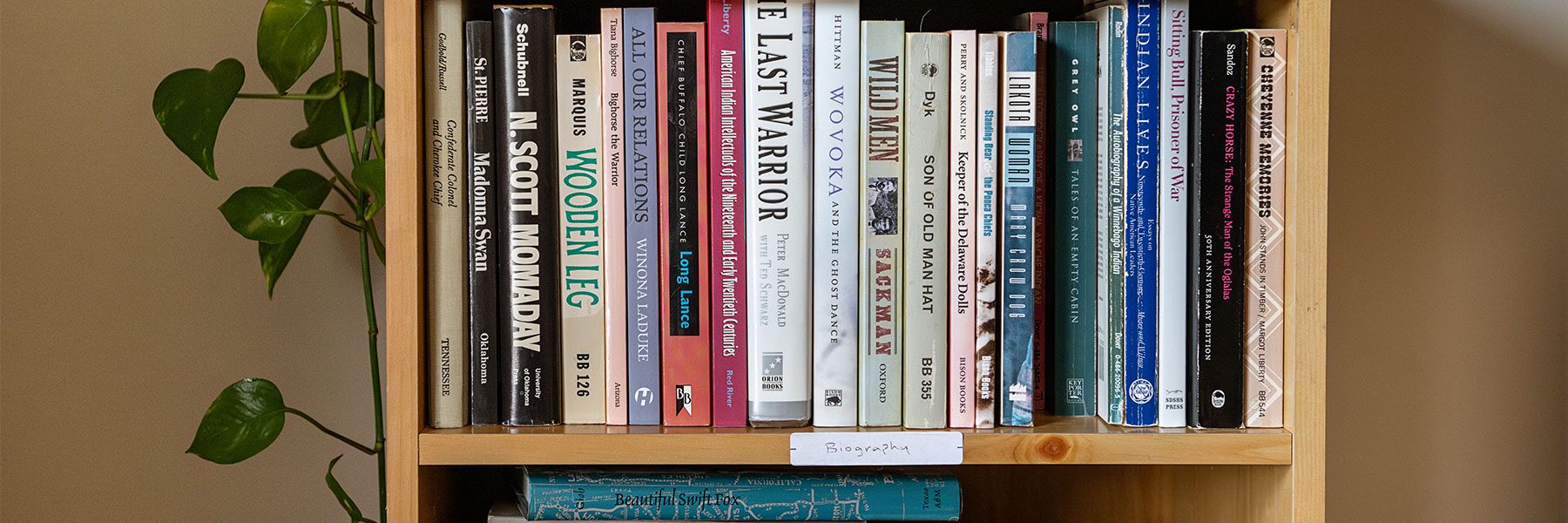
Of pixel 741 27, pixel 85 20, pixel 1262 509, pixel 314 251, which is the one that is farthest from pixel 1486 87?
pixel 85 20

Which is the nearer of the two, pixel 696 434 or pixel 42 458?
pixel 696 434

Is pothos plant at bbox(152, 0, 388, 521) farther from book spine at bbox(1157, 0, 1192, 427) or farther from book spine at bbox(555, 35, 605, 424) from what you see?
book spine at bbox(1157, 0, 1192, 427)

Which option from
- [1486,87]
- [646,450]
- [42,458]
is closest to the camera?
[646,450]

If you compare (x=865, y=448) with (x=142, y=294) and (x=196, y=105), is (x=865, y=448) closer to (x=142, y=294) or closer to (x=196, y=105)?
(x=196, y=105)

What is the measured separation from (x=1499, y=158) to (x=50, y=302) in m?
1.22

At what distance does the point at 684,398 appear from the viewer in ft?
2.13

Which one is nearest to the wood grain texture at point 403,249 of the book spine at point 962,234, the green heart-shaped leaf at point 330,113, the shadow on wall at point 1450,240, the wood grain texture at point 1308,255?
the green heart-shaped leaf at point 330,113

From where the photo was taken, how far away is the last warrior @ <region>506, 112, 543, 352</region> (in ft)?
2.08

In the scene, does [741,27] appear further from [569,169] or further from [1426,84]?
[1426,84]

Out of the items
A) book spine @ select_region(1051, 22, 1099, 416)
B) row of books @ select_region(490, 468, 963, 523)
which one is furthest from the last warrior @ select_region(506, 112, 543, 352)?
book spine @ select_region(1051, 22, 1099, 416)

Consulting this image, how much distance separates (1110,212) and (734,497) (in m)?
0.31

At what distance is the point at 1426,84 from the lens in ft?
2.99

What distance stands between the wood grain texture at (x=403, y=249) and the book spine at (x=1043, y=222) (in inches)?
14.9

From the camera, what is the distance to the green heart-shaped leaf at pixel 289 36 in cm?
73
